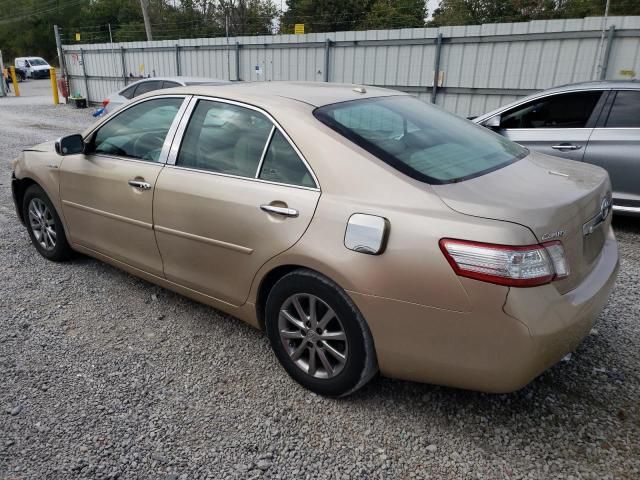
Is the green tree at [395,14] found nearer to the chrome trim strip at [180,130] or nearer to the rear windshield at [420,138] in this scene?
the rear windshield at [420,138]

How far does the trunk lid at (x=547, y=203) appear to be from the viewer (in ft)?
6.76

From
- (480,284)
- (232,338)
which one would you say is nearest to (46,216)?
(232,338)

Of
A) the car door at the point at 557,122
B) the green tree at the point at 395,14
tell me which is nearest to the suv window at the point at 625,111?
the car door at the point at 557,122

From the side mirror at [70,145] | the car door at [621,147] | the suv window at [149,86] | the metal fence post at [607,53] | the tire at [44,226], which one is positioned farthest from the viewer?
the suv window at [149,86]

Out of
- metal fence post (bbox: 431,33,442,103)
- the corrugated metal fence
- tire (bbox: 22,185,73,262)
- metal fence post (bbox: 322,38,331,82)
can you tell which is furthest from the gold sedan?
metal fence post (bbox: 322,38,331,82)

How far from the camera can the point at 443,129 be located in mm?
2959

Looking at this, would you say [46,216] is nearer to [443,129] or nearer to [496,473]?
[443,129]

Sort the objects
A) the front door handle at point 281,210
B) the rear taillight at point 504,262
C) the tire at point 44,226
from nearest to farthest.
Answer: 1. the rear taillight at point 504,262
2. the front door handle at point 281,210
3. the tire at point 44,226

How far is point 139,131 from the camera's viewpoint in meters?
3.53

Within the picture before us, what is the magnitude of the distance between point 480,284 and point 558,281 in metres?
0.37

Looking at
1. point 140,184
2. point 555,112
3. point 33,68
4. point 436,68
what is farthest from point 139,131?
point 33,68

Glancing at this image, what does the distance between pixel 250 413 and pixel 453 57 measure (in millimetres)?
9955

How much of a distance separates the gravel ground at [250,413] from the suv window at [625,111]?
2416 millimetres

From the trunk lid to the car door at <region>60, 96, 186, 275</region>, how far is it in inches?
77.1
